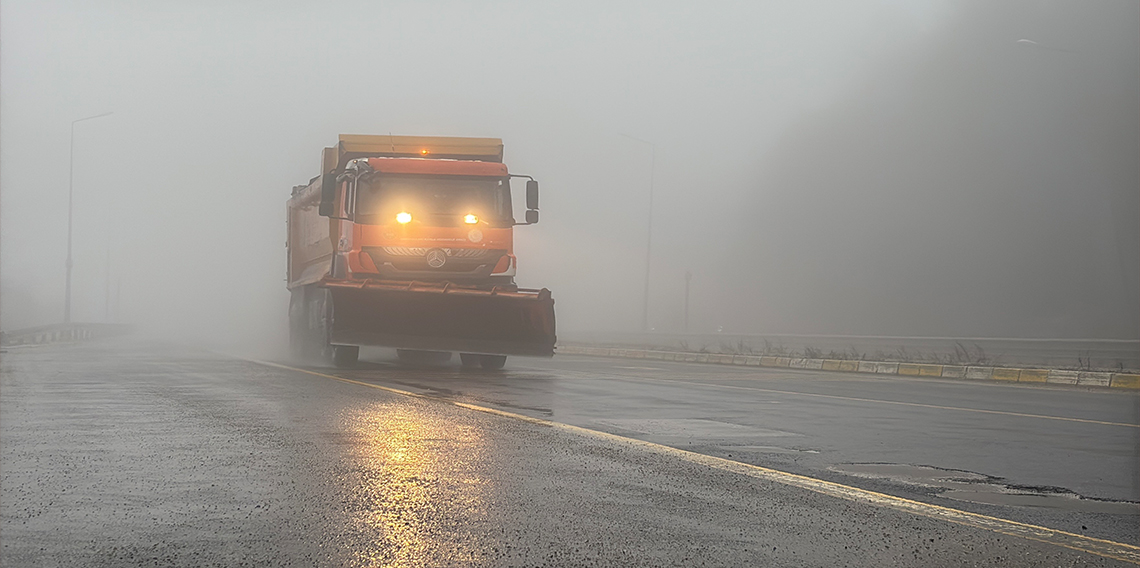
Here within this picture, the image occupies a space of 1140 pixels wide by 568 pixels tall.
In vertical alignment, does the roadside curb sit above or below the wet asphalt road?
below

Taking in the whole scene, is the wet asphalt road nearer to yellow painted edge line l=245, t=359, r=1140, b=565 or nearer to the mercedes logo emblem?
yellow painted edge line l=245, t=359, r=1140, b=565

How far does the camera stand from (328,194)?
19625mm

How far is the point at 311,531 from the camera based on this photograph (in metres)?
5.21

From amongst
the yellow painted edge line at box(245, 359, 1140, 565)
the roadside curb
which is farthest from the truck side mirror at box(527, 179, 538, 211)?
the yellow painted edge line at box(245, 359, 1140, 565)

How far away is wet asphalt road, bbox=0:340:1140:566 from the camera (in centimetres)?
491

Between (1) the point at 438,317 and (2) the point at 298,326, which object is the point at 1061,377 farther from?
(2) the point at 298,326

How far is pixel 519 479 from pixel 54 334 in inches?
1839

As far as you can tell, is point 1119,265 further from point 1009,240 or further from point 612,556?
point 612,556

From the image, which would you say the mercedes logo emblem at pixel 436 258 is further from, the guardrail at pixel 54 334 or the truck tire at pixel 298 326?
the guardrail at pixel 54 334

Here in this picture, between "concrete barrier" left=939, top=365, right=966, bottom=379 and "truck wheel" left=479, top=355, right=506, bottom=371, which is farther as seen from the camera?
"concrete barrier" left=939, top=365, right=966, bottom=379

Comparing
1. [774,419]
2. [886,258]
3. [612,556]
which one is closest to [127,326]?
[886,258]

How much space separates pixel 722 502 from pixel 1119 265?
51.2 m

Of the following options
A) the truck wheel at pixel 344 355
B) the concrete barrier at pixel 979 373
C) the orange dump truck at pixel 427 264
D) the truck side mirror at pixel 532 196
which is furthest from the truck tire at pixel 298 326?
the concrete barrier at pixel 979 373

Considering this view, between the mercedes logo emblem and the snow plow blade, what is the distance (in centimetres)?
41
